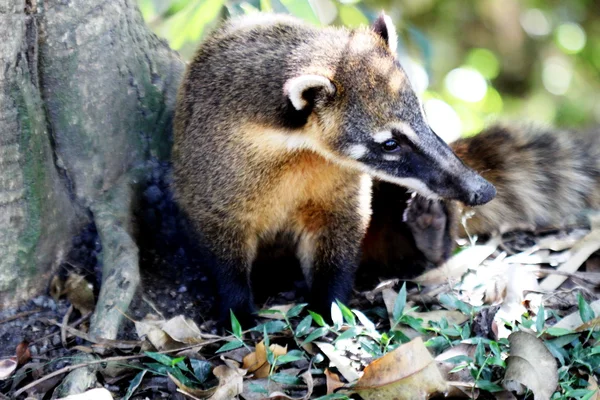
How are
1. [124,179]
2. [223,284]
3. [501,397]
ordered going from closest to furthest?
[501,397] < [223,284] < [124,179]

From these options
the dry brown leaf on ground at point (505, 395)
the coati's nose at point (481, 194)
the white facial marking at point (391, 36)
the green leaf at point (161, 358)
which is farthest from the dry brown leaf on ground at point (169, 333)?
the white facial marking at point (391, 36)

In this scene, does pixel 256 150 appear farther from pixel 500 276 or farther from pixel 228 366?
pixel 500 276

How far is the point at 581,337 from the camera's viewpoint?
11.0ft

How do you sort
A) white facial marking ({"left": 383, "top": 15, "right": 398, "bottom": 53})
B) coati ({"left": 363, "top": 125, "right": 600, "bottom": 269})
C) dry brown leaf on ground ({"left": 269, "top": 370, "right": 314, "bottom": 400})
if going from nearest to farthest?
dry brown leaf on ground ({"left": 269, "top": 370, "right": 314, "bottom": 400}) → white facial marking ({"left": 383, "top": 15, "right": 398, "bottom": 53}) → coati ({"left": 363, "top": 125, "right": 600, "bottom": 269})

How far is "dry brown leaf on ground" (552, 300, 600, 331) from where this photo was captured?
3.38m

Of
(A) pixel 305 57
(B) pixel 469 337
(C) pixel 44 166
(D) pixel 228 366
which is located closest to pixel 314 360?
(D) pixel 228 366

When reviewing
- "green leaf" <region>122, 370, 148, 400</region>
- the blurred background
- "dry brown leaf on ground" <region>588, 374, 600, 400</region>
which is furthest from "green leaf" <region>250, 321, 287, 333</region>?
the blurred background

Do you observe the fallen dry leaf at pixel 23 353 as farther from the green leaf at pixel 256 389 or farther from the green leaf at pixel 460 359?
the green leaf at pixel 460 359

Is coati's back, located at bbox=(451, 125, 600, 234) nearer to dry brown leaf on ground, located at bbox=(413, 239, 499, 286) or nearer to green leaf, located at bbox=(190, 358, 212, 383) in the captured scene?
dry brown leaf on ground, located at bbox=(413, 239, 499, 286)

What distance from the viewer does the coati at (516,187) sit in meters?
4.56

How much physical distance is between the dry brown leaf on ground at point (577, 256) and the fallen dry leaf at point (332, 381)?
129 cm

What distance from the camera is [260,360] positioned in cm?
327

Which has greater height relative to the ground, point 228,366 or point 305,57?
point 305,57

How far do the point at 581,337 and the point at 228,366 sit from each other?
4.88 feet
